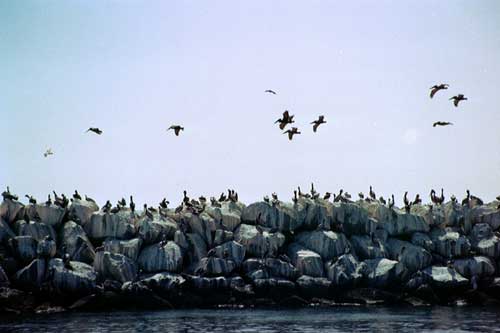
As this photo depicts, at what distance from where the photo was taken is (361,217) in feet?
278

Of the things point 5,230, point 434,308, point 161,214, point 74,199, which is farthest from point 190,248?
point 434,308

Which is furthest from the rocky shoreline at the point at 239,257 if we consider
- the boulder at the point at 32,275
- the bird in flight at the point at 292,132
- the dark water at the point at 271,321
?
the bird in flight at the point at 292,132

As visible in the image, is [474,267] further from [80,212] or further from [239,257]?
[80,212]

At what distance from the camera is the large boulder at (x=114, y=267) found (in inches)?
2844

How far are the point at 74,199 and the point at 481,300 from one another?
4862 centimetres

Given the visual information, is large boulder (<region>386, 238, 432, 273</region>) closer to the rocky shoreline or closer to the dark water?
the rocky shoreline

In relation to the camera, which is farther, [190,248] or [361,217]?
[361,217]

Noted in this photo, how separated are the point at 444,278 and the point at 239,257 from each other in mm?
24073

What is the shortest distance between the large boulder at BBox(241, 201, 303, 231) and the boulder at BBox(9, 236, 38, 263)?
24.2 metres

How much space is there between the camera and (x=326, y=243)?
262 ft

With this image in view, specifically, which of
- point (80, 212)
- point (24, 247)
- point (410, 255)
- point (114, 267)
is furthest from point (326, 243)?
point (24, 247)

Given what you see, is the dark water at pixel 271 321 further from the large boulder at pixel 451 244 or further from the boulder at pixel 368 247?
the large boulder at pixel 451 244

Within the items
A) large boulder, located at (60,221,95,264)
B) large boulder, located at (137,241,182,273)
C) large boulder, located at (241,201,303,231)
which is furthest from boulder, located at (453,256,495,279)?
large boulder, located at (60,221,95,264)

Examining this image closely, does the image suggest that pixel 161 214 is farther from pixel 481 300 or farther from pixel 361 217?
pixel 481 300
